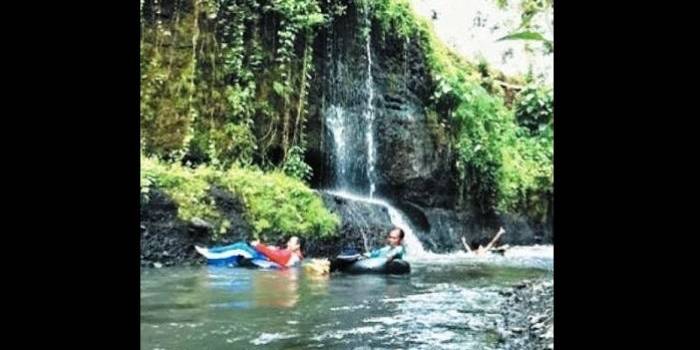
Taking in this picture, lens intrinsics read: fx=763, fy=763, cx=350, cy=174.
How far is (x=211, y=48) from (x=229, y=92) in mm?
1071

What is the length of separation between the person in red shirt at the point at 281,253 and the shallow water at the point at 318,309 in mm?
524

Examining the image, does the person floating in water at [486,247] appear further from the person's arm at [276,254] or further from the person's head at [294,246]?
the person's arm at [276,254]

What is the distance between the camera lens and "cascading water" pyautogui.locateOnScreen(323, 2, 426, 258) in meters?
18.4

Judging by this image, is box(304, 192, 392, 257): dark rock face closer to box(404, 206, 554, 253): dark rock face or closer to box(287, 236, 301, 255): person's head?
box(287, 236, 301, 255): person's head

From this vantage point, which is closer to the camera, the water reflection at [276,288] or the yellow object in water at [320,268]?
the water reflection at [276,288]

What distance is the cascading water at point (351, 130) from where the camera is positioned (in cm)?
1838

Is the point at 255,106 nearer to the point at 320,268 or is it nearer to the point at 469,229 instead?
the point at 320,268

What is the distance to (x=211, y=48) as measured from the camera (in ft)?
56.1

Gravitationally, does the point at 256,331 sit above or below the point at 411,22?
below

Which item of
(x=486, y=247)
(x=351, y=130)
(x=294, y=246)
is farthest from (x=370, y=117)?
(x=294, y=246)

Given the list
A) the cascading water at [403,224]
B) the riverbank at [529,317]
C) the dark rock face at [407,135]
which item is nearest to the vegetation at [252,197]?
the cascading water at [403,224]

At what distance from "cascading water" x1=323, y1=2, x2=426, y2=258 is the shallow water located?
4.88 metres
